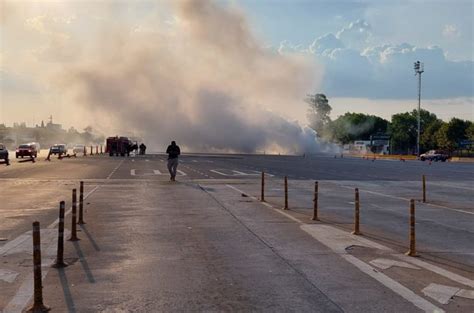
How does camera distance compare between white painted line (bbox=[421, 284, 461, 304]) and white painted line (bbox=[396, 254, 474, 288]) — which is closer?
white painted line (bbox=[421, 284, 461, 304])

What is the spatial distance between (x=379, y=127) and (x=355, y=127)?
330 inches

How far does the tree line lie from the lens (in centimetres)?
14362

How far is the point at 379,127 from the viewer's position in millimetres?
183000

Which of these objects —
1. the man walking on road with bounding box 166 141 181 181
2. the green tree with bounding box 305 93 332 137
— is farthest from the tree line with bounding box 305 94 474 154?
the man walking on road with bounding box 166 141 181 181

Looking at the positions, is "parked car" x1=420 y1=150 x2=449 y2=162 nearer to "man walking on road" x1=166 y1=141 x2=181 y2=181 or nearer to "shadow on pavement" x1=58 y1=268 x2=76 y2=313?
"man walking on road" x1=166 y1=141 x2=181 y2=181

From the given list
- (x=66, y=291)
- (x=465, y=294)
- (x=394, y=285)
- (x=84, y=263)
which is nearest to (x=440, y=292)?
(x=465, y=294)

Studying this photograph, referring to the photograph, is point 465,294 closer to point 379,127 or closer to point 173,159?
point 173,159

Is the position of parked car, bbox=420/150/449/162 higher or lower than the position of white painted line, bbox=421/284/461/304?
higher

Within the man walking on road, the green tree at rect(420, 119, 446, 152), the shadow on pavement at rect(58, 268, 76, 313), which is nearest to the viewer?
the shadow on pavement at rect(58, 268, 76, 313)

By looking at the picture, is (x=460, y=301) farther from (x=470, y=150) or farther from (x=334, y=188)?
(x=470, y=150)

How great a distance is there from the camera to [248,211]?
16875mm

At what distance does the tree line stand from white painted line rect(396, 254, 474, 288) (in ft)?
419

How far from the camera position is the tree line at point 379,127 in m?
144

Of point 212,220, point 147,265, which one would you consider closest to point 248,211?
point 212,220
